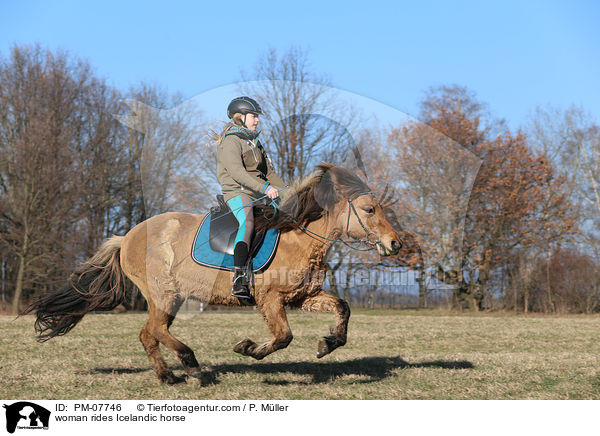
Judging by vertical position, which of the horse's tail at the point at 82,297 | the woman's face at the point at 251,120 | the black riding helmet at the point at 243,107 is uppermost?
the black riding helmet at the point at 243,107

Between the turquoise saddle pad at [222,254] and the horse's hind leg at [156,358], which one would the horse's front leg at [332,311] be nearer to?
the turquoise saddle pad at [222,254]

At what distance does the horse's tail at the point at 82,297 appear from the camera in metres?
7.16

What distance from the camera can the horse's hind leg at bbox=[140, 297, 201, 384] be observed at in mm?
6141

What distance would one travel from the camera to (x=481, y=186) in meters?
24.4

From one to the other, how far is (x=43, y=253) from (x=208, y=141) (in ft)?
61.6

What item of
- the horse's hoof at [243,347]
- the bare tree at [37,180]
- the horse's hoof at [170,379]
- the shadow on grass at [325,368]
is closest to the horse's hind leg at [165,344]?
the horse's hoof at [170,379]

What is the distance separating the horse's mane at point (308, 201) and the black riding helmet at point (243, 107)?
997mm

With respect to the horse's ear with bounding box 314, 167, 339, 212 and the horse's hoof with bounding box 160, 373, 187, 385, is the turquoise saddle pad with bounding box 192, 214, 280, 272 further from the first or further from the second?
the horse's hoof with bounding box 160, 373, 187, 385

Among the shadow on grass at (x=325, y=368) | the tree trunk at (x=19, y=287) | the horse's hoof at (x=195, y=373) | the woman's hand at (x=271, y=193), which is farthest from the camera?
the tree trunk at (x=19, y=287)

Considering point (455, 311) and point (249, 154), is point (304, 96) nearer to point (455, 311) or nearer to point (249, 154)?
point (249, 154)

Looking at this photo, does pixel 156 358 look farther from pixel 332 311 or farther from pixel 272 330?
pixel 332 311
